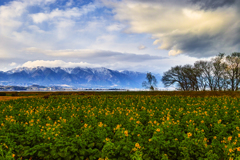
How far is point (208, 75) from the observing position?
81.3 metres

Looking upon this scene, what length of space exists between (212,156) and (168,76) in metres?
85.3

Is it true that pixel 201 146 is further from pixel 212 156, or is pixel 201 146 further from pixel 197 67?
pixel 197 67

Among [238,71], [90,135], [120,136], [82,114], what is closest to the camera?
[120,136]

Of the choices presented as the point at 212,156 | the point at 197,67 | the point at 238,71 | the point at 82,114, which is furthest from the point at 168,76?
the point at 212,156

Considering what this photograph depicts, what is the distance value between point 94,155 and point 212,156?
4326 mm

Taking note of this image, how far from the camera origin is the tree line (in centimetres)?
7000

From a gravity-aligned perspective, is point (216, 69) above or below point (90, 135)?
above

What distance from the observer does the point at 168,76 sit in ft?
286

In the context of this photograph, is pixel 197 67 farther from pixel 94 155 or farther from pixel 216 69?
pixel 94 155

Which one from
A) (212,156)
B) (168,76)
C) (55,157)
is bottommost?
(55,157)

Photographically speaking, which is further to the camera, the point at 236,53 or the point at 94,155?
the point at 236,53

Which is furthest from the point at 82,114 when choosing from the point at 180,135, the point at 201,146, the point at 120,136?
the point at 201,146

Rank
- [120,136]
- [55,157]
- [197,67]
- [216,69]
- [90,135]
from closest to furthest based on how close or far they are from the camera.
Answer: [55,157]
[120,136]
[90,135]
[216,69]
[197,67]

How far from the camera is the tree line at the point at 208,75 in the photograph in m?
70.0
